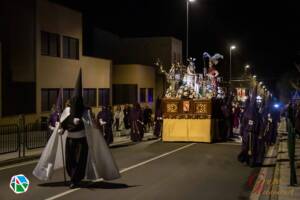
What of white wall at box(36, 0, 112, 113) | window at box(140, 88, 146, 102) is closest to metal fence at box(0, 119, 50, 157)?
white wall at box(36, 0, 112, 113)

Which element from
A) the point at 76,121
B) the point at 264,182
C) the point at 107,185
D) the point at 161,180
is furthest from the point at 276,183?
the point at 76,121

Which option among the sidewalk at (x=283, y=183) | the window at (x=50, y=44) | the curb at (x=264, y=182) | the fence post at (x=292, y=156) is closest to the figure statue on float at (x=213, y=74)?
the curb at (x=264, y=182)

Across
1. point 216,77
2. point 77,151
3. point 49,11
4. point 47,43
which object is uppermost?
point 49,11

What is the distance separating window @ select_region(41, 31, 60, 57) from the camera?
3002 cm

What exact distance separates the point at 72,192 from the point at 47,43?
2136 centimetres

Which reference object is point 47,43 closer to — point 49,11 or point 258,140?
point 49,11

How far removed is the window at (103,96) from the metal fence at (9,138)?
60.5ft

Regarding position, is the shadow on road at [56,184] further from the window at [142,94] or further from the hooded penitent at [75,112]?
the window at [142,94]

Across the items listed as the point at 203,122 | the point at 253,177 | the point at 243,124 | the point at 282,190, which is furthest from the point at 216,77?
the point at 282,190

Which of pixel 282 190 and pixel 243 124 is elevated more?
pixel 243 124

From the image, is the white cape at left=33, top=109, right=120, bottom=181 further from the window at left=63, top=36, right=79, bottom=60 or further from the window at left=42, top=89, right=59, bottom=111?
the window at left=63, top=36, right=79, bottom=60

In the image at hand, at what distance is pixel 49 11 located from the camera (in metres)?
30.2

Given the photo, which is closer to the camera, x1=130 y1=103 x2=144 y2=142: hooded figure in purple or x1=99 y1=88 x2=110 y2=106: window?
x1=130 y1=103 x2=144 y2=142: hooded figure in purple

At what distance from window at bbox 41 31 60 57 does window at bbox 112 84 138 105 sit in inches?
498
